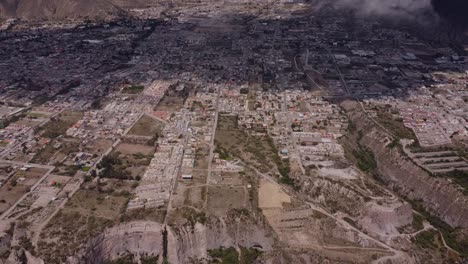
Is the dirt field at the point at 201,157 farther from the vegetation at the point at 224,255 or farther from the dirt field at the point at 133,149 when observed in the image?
the vegetation at the point at 224,255

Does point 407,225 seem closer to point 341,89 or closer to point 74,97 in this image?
point 341,89

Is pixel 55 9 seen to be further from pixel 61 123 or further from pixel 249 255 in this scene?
pixel 249 255

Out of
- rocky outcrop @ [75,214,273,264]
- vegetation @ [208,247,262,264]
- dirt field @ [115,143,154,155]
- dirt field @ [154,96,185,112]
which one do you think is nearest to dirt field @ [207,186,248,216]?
rocky outcrop @ [75,214,273,264]

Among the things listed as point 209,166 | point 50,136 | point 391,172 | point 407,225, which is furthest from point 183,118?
point 407,225

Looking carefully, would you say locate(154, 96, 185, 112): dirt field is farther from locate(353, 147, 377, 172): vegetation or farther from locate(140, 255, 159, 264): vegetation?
locate(140, 255, 159, 264): vegetation

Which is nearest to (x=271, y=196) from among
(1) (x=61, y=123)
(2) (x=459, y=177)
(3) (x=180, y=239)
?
(3) (x=180, y=239)
